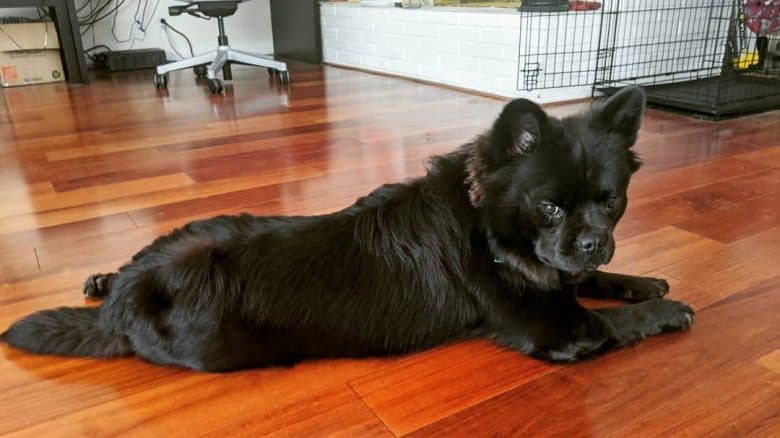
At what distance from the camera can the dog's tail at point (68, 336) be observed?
131 centimetres

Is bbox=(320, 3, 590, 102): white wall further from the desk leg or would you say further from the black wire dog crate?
the desk leg

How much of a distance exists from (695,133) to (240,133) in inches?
90.9

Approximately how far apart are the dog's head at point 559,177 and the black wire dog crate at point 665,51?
2428mm

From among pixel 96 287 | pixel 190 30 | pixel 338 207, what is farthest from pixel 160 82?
pixel 96 287

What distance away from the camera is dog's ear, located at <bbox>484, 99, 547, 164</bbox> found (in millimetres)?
1144

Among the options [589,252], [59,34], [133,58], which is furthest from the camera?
[133,58]

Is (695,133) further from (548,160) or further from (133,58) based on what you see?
(133,58)

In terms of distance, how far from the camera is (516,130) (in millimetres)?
1177

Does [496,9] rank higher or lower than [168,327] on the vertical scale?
higher

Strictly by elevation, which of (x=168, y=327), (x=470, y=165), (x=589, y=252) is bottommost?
(x=168, y=327)

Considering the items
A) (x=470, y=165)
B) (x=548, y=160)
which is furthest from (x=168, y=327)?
(x=548, y=160)

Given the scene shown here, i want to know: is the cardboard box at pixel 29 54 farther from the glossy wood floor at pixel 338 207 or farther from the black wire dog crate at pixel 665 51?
the black wire dog crate at pixel 665 51

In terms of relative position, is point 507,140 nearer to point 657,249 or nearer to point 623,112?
point 623,112

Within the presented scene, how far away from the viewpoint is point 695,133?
3057mm
